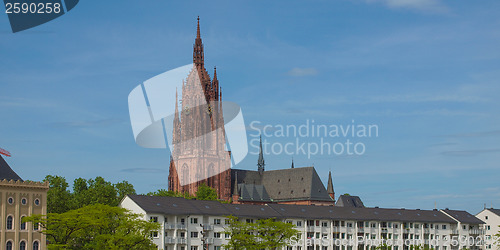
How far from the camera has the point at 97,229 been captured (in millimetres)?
116688

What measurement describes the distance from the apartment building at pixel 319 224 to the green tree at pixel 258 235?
180 inches

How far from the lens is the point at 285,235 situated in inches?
5261

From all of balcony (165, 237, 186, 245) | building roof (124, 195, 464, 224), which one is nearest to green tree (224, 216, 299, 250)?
balcony (165, 237, 186, 245)

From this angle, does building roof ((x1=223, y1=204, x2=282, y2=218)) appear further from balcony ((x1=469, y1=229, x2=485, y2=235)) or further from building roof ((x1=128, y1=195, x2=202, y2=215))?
balcony ((x1=469, y1=229, x2=485, y2=235))

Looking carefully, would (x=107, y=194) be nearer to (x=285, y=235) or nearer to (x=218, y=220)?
(x=218, y=220)

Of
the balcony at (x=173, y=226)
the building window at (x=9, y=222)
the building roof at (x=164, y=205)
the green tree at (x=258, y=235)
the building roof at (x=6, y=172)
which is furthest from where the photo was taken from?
the balcony at (x=173, y=226)

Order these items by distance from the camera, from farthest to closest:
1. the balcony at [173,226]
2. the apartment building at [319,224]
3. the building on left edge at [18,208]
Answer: the apartment building at [319,224], the balcony at [173,226], the building on left edge at [18,208]

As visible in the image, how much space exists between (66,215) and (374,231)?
75391 millimetres

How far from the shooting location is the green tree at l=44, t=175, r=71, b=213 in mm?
147500

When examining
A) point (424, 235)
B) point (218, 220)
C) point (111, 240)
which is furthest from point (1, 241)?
point (424, 235)

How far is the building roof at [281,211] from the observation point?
136 meters

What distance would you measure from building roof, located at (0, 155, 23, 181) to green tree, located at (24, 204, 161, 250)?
8.84 m

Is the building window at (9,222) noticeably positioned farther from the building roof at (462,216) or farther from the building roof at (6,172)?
the building roof at (462,216)

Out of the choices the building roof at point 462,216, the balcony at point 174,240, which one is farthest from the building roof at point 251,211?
the building roof at point 462,216
